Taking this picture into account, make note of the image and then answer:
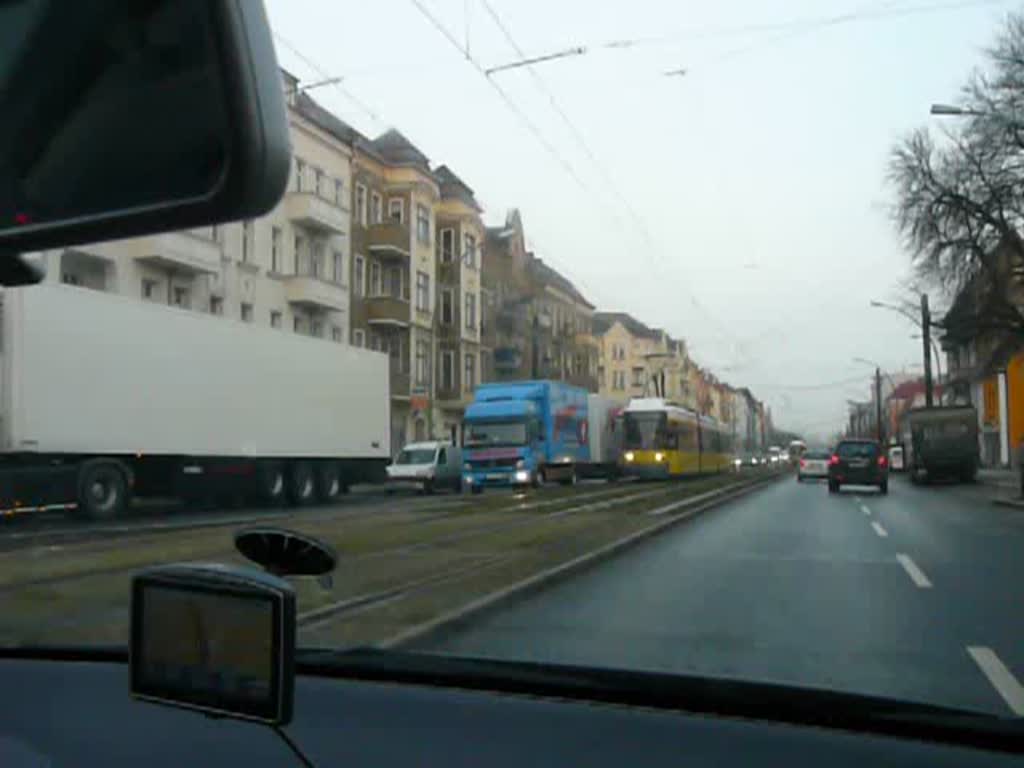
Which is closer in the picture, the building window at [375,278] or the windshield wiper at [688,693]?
the windshield wiper at [688,693]

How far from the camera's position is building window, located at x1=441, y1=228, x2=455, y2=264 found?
56778 mm

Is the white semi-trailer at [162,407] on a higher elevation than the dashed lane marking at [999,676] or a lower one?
higher

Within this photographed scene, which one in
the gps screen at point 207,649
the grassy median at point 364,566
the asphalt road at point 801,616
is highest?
the gps screen at point 207,649

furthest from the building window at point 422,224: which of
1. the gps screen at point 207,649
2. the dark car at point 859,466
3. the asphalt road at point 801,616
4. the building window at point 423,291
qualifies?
the gps screen at point 207,649

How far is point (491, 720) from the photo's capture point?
242 cm

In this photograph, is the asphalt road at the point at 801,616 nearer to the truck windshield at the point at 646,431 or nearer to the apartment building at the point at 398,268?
the truck windshield at the point at 646,431

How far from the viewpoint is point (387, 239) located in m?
46.1

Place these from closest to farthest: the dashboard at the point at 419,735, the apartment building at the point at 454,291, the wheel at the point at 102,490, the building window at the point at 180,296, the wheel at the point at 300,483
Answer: the dashboard at the point at 419,735 → the wheel at the point at 102,490 → the wheel at the point at 300,483 → the building window at the point at 180,296 → the apartment building at the point at 454,291

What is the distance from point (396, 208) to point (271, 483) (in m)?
23.7

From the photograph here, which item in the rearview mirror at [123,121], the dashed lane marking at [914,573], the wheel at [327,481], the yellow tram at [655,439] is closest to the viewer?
the rearview mirror at [123,121]

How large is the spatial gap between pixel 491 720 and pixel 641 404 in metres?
42.8

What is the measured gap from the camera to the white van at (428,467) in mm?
36812

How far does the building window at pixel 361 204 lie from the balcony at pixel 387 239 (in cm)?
51

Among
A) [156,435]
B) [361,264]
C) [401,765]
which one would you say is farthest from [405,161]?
[401,765]
